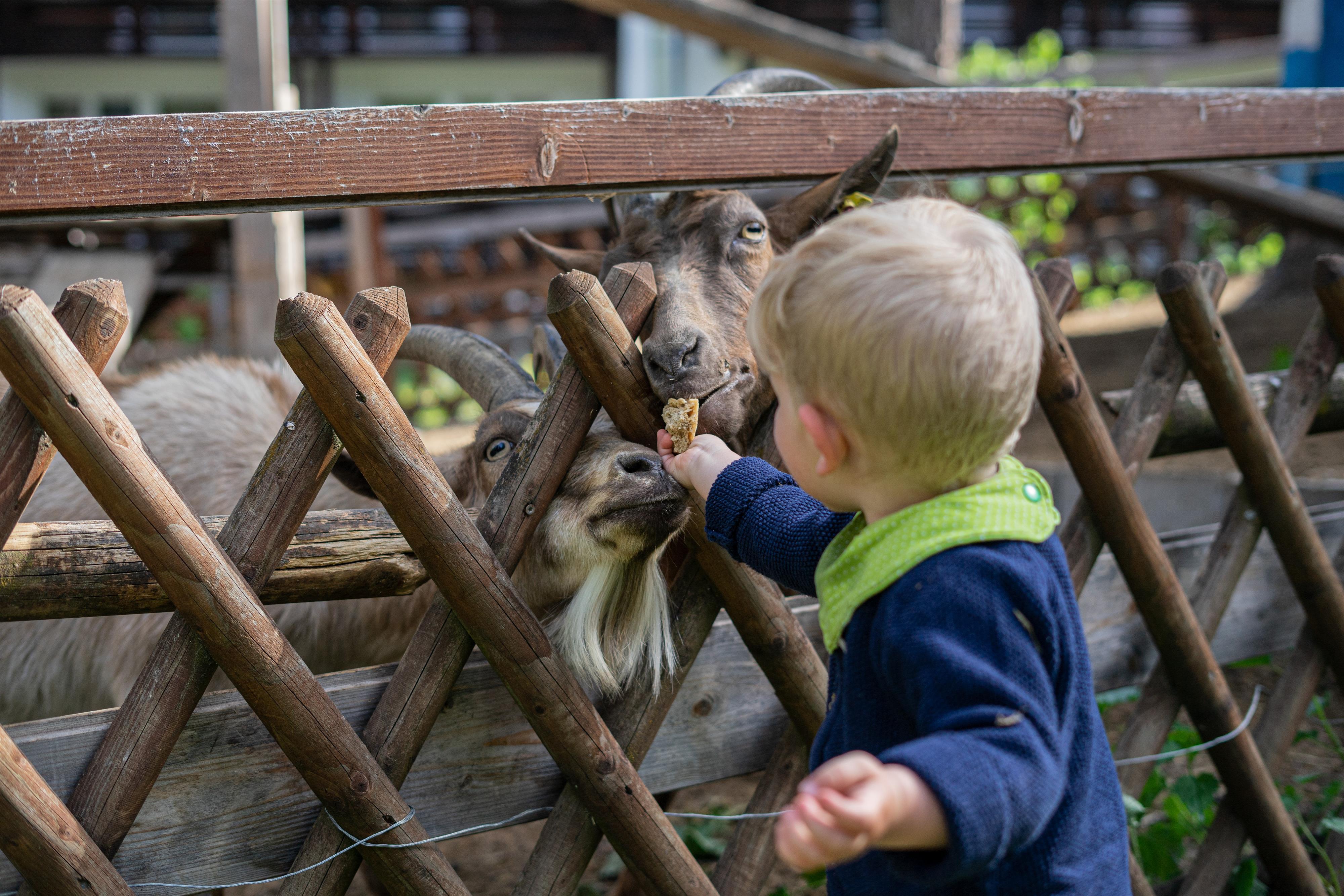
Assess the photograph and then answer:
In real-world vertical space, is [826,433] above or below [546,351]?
above

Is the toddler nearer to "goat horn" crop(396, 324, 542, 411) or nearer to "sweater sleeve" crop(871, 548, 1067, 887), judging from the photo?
"sweater sleeve" crop(871, 548, 1067, 887)

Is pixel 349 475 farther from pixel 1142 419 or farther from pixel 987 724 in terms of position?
pixel 1142 419

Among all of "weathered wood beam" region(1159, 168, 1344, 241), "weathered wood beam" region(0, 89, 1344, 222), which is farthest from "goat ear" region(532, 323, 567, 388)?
"weathered wood beam" region(1159, 168, 1344, 241)

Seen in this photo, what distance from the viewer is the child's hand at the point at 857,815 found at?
49.1 inches

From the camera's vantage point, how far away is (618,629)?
2.39m

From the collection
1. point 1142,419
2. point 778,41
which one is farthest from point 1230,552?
point 778,41

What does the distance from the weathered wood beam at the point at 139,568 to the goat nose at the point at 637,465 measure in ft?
1.45

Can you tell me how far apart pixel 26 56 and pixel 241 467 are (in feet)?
43.3

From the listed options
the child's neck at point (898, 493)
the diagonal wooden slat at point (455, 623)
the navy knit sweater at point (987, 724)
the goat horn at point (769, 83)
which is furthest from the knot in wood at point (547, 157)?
the navy knit sweater at point (987, 724)

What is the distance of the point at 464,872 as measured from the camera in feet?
12.7

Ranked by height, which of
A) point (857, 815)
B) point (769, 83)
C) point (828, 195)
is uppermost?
point (769, 83)

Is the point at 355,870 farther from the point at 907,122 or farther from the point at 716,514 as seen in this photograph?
the point at 907,122

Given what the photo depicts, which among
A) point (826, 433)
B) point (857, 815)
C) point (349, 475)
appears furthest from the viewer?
point (349, 475)

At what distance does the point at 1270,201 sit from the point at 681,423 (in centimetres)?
616
